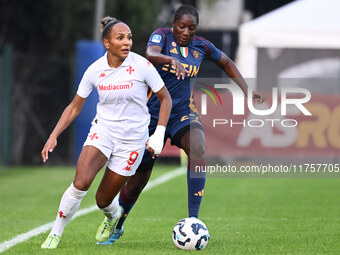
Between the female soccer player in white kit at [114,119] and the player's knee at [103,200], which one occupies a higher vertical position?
the female soccer player in white kit at [114,119]

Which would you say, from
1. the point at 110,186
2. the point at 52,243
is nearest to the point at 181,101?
the point at 110,186

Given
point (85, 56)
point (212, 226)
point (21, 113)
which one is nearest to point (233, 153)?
point (85, 56)

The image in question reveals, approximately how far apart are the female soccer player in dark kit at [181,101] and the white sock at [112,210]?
0.27 m

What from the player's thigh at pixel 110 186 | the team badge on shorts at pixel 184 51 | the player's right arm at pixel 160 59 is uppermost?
the player's right arm at pixel 160 59

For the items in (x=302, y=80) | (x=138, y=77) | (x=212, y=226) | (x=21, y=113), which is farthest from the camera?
(x=21, y=113)

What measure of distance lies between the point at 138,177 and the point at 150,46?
4.31 feet

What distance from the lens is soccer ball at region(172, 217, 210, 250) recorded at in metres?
7.14

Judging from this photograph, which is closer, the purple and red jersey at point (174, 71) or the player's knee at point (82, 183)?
the player's knee at point (82, 183)

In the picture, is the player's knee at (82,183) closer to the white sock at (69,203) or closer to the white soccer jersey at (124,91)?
the white sock at (69,203)

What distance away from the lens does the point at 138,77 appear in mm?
7086

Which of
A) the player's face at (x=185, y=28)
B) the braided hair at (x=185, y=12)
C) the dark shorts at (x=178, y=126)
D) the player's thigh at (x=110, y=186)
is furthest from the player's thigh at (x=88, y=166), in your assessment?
the braided hair at (x=185, y=12)

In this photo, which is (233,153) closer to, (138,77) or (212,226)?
(212,226)

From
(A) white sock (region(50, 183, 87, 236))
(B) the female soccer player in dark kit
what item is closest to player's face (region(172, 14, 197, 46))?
(B) the female soccer player in dark kit

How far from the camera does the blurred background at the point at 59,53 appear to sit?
18.7m
